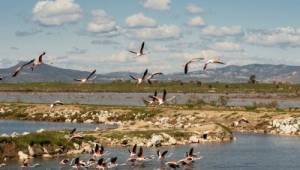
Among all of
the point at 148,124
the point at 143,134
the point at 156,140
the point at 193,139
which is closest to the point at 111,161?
the point at 156,140

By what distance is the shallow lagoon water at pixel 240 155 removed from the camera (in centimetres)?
5841

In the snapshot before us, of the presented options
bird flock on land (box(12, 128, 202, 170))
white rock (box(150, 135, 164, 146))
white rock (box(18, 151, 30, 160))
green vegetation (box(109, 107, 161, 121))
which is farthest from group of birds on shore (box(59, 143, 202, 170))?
green vegetation (box(109, 107, 161, 121))

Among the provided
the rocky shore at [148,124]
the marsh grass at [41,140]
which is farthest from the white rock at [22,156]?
the marsh grass at [41,140]

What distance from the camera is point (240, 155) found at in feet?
219

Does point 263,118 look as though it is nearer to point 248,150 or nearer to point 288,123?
point 288,123

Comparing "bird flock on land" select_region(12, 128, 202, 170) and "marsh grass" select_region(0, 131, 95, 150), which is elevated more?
"marsh grass" select_region(0, 131, 95, 150)

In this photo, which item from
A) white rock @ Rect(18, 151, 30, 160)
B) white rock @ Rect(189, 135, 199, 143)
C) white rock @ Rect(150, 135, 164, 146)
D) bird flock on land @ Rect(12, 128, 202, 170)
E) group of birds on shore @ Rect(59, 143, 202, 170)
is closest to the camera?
group of birds on shore @ Rect(59, 143, 202, 170)

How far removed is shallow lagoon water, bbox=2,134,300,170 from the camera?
192ft

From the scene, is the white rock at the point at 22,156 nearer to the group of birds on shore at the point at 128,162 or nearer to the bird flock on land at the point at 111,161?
the bird flock on land at the point at 111,161

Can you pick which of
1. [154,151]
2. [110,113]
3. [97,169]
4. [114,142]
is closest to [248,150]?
[154,151]

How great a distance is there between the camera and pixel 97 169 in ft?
181

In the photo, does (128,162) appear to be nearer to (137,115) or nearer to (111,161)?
(111,161)

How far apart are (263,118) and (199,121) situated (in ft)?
31.4

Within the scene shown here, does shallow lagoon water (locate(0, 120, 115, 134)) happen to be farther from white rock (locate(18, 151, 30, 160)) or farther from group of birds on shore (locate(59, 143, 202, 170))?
group of birds on shore (locate(59, 143, 202, 170))
